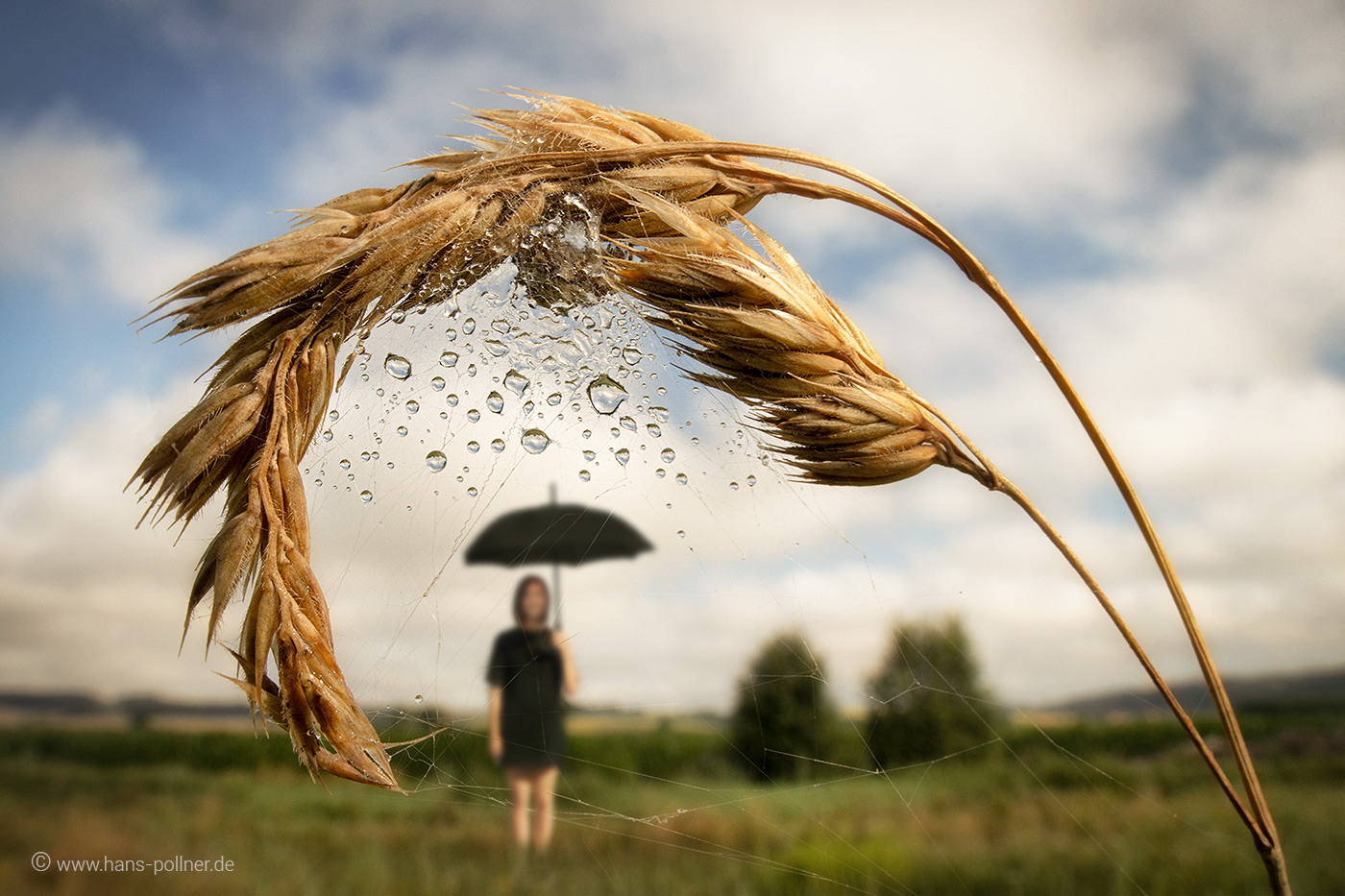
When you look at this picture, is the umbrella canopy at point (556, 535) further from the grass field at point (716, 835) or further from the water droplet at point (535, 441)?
the grass field at point (716, 835)

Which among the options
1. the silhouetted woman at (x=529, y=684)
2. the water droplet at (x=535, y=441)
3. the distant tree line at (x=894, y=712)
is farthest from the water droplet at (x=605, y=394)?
the distant tree line at (x=894, y=712)

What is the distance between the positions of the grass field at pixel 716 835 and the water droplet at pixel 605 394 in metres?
0.89

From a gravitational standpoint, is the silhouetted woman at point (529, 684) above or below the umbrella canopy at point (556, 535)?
below

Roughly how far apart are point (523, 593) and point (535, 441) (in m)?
0.47

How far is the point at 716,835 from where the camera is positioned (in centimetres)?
261

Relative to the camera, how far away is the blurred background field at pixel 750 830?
201cm

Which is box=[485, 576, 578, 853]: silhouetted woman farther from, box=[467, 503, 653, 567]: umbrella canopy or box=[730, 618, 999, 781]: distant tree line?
box=[730, 618, 999, 781]: distant tree line

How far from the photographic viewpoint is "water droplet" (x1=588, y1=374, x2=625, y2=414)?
2.04ft

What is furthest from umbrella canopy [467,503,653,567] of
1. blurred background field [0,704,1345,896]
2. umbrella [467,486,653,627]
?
blurred background field [0,704,1345,896]

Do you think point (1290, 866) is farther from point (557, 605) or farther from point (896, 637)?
point (557, 605)

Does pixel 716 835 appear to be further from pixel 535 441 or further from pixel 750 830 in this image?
pixel 535 441

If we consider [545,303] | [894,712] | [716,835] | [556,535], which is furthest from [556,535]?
[716,835]

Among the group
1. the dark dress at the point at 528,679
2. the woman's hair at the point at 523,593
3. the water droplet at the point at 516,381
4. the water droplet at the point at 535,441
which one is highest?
the water droplet at the point at 516,381

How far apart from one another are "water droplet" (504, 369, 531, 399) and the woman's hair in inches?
12.6
